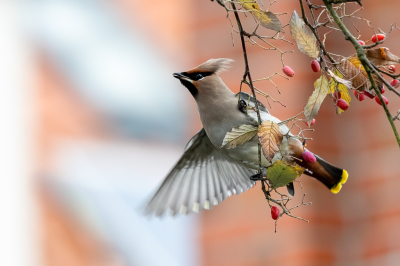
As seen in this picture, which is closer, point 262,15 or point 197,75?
point 262,15

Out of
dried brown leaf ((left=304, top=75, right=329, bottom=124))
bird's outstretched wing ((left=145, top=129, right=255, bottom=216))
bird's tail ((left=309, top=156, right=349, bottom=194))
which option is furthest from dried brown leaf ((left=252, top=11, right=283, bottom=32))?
bird's outstretched wing ((left=145, top=129, right=255, bottom=216))

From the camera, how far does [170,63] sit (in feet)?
12.1

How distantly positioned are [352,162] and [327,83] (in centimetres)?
235

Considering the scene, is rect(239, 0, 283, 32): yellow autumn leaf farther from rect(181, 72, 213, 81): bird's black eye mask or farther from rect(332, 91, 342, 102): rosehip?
rect(181, 72, 213, 81): bird's black eye mask

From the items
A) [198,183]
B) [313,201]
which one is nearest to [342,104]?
[198,183]

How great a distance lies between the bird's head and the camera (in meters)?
1.46

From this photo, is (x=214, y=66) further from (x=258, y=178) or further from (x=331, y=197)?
(x=331, y=197)

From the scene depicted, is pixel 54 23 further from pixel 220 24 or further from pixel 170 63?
pixel 220 24

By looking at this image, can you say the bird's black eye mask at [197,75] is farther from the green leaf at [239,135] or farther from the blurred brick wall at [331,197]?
the blurred brick wall at [331,197]

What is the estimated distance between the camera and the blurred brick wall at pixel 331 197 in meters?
2.96

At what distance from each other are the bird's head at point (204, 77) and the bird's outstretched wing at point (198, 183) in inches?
16.3

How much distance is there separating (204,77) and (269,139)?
697 millimetres

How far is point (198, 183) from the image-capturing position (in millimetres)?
1955

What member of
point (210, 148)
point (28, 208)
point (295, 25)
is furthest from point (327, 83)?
point (28, 208)
